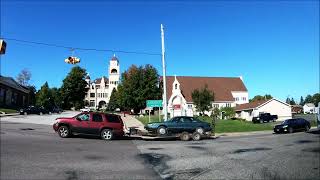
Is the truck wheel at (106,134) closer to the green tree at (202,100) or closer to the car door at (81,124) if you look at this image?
the car door at (81,124)

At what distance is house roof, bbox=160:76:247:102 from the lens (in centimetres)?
9506

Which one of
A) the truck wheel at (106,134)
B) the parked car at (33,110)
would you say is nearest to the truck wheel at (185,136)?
the truck wheel at (106,134)

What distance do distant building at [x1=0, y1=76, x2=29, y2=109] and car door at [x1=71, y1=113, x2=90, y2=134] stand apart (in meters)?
42.6

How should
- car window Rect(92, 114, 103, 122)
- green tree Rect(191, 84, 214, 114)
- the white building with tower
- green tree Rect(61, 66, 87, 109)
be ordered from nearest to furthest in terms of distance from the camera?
1. car window Rect(92, 114, 103, 122)
2. green tree Rect(191, 84, 214, 114)
3. green tree Rect(61, 66, 87, 109)
4. the white building with tower

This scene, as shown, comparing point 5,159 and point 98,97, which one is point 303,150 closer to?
point 5,159

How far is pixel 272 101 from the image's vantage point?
80.3 meters

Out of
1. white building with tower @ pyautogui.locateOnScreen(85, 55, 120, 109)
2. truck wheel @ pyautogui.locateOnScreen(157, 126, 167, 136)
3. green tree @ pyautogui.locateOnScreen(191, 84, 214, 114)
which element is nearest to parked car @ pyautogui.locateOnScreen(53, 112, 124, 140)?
truck wheel @ pyautogui.locateOnScreen(157, 126, 167, 136)

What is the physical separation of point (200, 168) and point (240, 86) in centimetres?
9082

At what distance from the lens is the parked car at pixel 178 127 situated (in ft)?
90.9

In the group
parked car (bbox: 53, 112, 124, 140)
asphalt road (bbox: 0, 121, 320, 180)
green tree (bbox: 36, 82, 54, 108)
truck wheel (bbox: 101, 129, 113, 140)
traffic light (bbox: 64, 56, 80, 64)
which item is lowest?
asphalt road (bbox: 0, 121, 320, 180)

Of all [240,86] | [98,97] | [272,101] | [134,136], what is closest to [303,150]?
[134,136]

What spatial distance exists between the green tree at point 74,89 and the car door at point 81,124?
90.9m

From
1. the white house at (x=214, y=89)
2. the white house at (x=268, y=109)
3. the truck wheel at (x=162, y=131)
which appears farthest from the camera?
the white house at (x=214, y=89)

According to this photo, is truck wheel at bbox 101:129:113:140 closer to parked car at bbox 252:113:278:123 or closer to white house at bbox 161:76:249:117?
parked car at bbox 252:113:278:123
